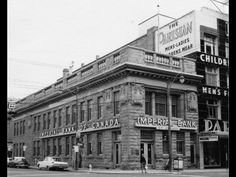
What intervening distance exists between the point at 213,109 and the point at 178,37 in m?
8.84

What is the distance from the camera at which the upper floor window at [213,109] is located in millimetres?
37750

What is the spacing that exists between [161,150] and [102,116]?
23.4 ft

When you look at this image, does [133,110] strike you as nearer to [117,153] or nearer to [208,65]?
[117,153]

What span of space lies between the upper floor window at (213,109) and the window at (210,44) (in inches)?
214

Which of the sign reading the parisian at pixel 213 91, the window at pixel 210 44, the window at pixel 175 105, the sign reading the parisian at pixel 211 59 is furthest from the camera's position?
the window at pixel 210 44

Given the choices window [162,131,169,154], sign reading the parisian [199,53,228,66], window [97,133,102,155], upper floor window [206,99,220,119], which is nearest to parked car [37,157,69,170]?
window [97,133,102,155]

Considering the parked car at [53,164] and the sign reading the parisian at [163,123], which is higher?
the sign reading the parisian at [163,123]

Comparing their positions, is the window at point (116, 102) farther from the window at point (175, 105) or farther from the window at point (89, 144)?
the window at point (175, 105)

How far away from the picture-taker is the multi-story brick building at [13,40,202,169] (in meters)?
32.3

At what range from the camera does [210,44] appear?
38688mm

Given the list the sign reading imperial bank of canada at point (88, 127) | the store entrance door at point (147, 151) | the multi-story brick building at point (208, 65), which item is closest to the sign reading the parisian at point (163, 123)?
the multi-story brick building at point (208, 65)

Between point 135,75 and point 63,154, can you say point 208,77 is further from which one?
point 63,154

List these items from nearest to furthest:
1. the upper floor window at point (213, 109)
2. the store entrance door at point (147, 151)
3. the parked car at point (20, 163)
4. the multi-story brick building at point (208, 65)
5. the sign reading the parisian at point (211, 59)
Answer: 1. the store entrance door at point (147, 151)
2. the multi-story brick building at point (208, 65)
3. the sign reading the parisian at point (211, 59)
4. the upper floor window at point (213, 109)
5. the parked car at point (20, 163)
